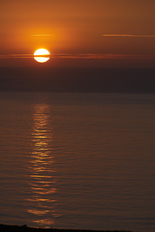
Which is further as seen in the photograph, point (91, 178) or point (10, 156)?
point (10, 156)

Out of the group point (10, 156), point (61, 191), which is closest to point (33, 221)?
point (61, 191)

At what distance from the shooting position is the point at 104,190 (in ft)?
47.4

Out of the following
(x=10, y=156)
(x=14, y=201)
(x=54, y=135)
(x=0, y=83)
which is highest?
(x=0, y=83)

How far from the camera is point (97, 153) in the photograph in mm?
21562

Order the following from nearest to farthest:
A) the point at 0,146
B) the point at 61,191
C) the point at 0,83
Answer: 1. the point at 61,191
2. the point at 0,146
3. the point at 0,83

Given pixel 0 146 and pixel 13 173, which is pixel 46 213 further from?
pixel 0 146

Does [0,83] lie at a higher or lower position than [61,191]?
higher

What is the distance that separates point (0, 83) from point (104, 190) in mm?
186715

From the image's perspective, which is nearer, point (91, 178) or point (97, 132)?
point (91, 178)

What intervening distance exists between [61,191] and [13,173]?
2.99 meters

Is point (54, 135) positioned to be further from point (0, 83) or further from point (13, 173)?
point (0, 83)

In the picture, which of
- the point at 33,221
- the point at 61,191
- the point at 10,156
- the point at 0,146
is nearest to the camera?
the point at 33,221

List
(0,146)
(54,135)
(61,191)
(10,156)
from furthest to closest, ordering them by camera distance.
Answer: (54,135), (0,146), (10,156), (61,191)

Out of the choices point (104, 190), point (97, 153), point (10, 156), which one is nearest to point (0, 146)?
point (10, 156)
